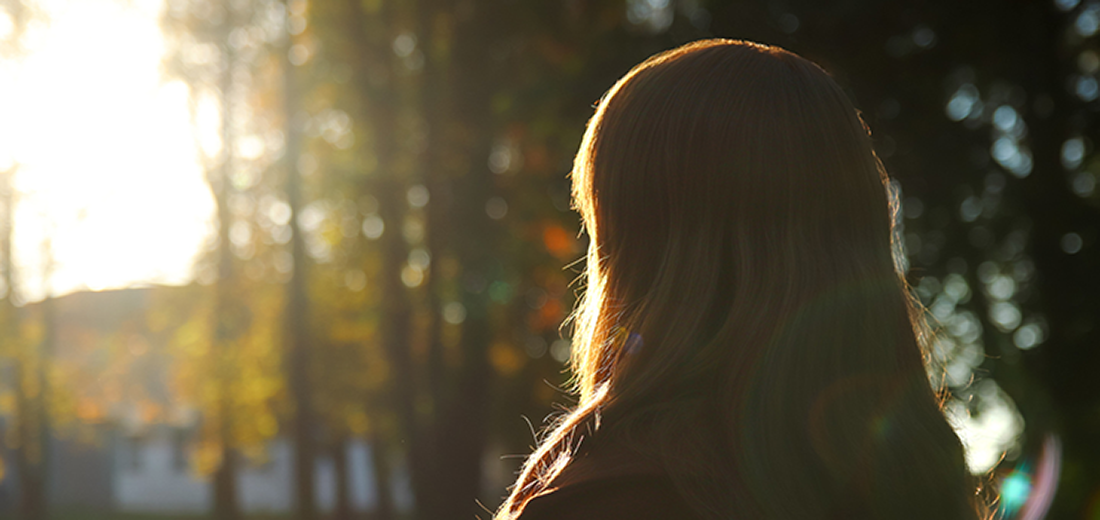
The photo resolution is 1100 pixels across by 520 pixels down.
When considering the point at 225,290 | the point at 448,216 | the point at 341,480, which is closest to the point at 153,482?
the point at 341,480

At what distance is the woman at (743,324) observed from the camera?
4.58 feet

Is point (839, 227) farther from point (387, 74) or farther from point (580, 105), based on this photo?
point (387, 74)

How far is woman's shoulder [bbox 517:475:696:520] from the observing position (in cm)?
132

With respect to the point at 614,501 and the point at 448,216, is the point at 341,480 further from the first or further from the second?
the point at 614,501

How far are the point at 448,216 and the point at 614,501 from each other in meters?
14.3

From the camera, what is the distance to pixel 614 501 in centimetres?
132

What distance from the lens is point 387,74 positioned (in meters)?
16.6

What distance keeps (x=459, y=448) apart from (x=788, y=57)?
13.7 meters

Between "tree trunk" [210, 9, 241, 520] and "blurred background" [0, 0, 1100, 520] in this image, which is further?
"tree trunk" [210, 9, 241, 520]

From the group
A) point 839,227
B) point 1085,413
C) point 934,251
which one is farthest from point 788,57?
point 934,251

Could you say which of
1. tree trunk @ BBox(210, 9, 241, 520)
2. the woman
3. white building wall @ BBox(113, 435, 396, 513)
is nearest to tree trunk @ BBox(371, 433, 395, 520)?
tree trunk @ BBox(210, 9, 241, 520)

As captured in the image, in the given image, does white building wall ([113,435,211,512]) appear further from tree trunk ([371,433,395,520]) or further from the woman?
the woman

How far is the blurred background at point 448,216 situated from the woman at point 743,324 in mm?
882

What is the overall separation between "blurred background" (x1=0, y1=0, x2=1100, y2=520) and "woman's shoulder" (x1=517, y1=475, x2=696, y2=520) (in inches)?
49.7
